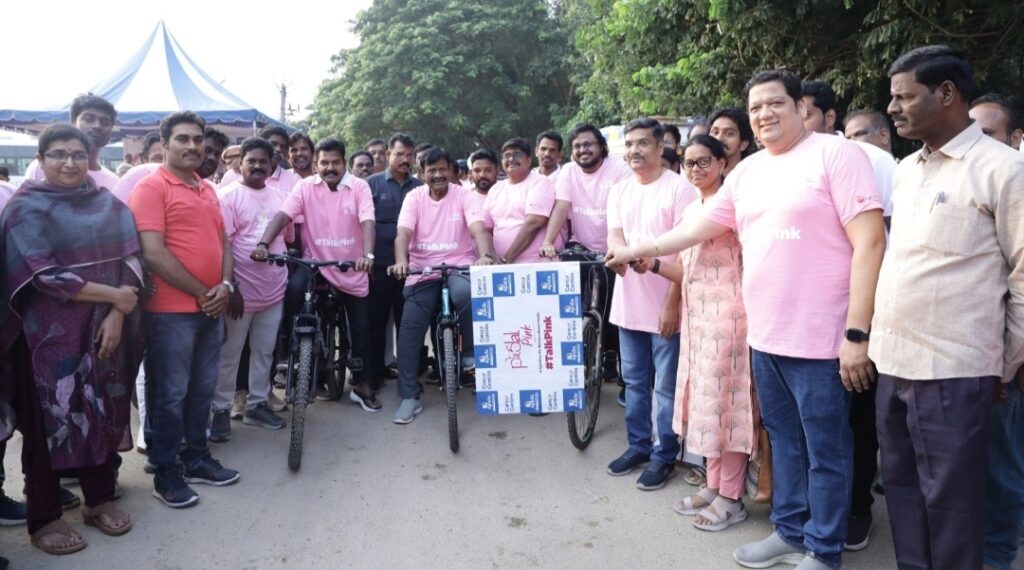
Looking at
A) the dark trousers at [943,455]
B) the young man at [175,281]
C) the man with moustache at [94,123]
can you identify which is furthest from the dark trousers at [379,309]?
the dark trousers at [943,455]

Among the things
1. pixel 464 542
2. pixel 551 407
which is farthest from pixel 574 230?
pixel 464 542

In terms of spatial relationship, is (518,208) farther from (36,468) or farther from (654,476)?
(36,468)

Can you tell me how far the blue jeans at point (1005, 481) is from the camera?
2.55 meters

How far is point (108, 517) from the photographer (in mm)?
3281

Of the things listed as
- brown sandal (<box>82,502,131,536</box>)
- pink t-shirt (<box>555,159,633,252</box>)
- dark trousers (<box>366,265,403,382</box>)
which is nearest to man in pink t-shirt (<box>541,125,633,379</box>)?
pink t-shirt (<box>555,159,633,252</box>)

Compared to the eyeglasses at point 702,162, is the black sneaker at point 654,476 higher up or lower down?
lower down

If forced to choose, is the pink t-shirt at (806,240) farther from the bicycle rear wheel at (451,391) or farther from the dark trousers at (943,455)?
the bicycle rear wheel at (451,391)

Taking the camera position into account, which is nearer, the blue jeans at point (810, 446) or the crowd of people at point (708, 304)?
the crowd of people at point (708, 304)

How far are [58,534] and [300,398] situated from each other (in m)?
1.30

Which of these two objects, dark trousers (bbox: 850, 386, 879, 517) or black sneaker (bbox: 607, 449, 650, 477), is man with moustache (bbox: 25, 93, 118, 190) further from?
dark trousers (bbox: 850, 386, 879, 517)

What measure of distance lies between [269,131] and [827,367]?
189 inches

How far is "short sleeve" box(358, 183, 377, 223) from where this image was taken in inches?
196

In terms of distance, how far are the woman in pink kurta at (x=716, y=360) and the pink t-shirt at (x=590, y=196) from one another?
163cm

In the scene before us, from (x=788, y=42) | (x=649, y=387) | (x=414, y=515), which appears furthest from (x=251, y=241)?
(x=788, y=42)
